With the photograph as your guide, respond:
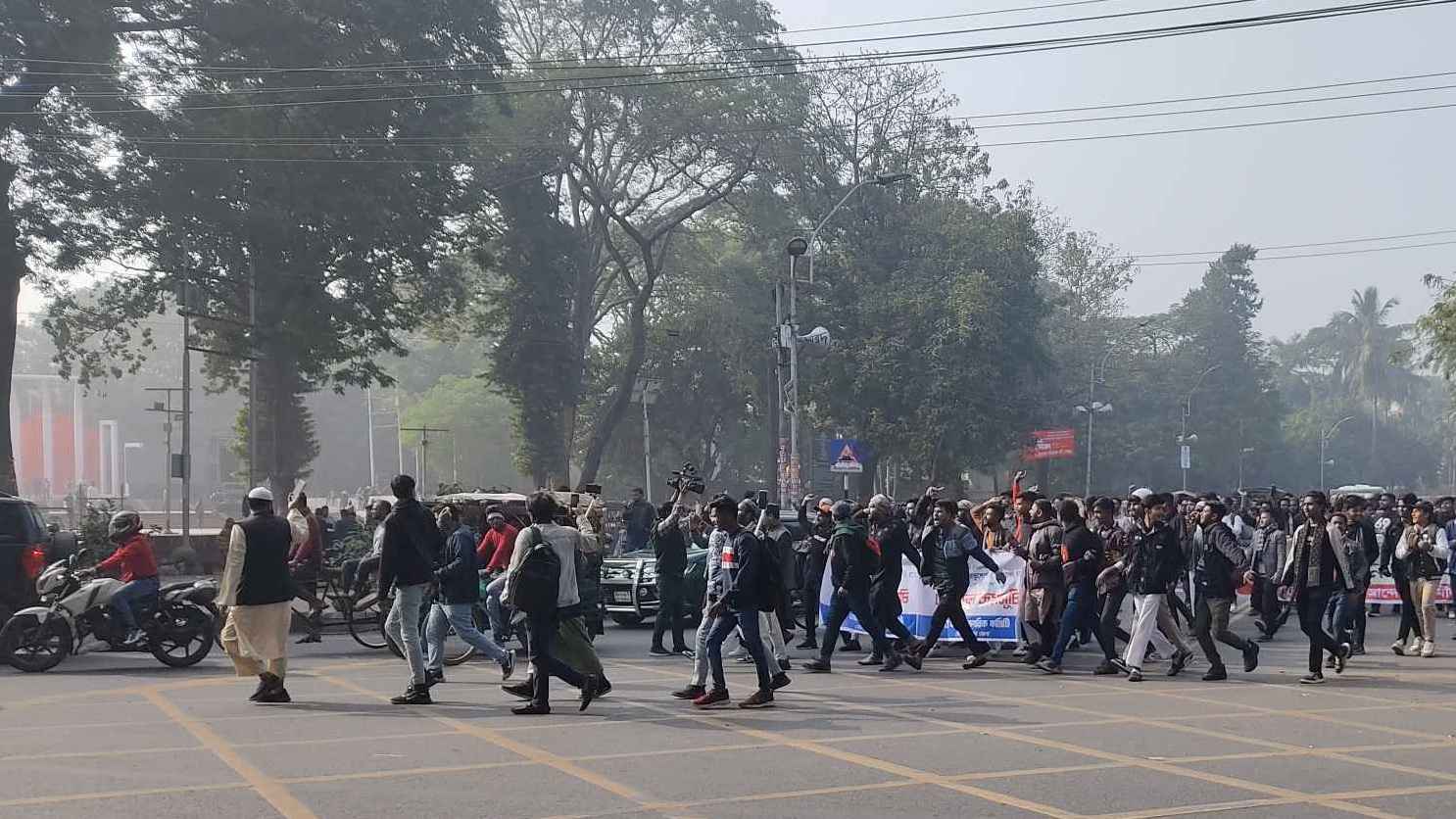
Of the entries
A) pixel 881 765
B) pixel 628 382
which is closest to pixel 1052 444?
pixel 628 382

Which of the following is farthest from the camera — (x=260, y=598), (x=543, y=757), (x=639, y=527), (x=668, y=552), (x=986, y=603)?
(x=639, y=527)

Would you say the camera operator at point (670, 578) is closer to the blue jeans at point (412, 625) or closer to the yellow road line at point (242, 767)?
the blue jeans at point (412, 625)

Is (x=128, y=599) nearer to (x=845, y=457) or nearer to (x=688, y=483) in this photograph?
(x=688, y=483)

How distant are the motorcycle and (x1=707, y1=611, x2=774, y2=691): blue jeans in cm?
579

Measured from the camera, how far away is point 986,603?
1719 centimetres

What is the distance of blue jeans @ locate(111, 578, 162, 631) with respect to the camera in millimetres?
15414

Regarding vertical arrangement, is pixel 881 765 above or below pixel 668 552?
below

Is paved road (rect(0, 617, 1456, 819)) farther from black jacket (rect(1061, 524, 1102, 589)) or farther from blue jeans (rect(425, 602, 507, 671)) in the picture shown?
black jacket (rect(1061, 524, 1102, 589))

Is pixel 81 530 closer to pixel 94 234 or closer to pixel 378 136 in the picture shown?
pixel 94 234

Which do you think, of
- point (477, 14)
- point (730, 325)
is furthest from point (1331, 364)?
point (477, 14)

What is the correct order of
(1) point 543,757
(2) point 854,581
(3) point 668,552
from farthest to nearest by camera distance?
1. (3) point 668,552
2. (2) point 854,581
3. (1) point 543,757

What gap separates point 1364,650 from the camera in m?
17.8

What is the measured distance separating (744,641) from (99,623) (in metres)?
7.00

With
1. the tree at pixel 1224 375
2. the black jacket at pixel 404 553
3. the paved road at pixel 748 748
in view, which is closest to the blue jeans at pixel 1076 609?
the paved road at pixel 748 748
